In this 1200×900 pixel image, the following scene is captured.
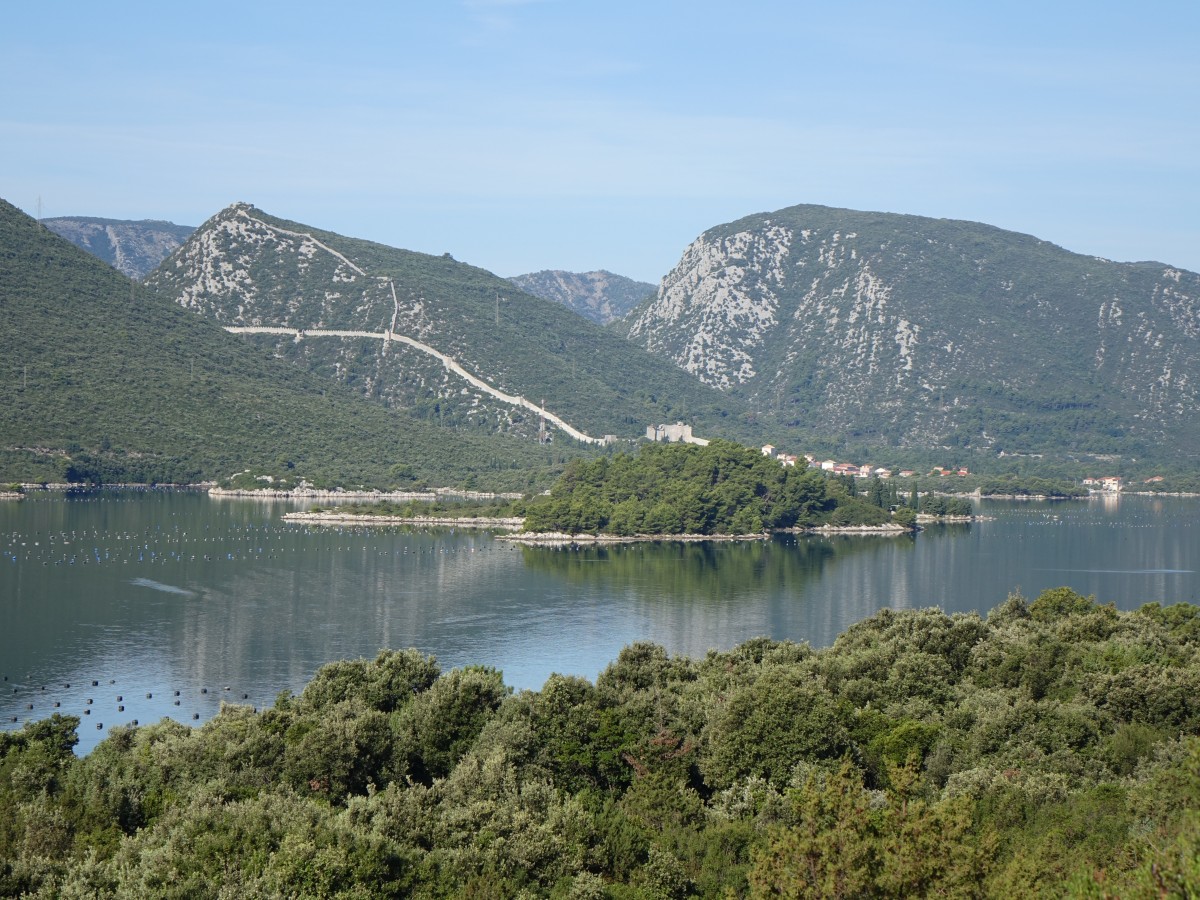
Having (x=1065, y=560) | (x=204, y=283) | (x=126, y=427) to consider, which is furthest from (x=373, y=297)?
(x=1065, y=560)

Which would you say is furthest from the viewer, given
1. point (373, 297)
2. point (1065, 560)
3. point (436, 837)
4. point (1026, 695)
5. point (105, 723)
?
point (373, 297)

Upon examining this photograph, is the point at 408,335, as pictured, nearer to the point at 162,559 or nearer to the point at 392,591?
the point at 162,559

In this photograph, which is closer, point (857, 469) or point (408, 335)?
point (857, 469)

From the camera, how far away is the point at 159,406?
125 meters

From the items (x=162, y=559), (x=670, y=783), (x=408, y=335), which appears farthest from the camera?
(x=408, y=335)

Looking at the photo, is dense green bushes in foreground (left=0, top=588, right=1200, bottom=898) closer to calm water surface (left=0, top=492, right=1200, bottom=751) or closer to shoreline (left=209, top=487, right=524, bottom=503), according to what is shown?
calm water surface (left=0, top=492, right=1200, bottom=751)

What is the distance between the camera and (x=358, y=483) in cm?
11538

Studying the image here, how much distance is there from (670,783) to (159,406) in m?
109

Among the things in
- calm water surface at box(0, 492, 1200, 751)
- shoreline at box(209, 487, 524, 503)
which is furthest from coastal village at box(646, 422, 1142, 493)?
calm water surface at box(0, 492, 1200, 751)

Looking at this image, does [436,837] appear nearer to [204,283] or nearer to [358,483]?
[358,483]

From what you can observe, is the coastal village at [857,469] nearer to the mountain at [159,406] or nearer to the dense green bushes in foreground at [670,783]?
the mountain at [159,406]

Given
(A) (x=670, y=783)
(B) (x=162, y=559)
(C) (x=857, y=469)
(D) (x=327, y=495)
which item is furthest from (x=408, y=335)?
(A) (x=670, y=783)

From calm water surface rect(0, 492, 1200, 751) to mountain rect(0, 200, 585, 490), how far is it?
17.3 metres

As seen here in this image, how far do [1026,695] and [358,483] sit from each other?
89.6m
